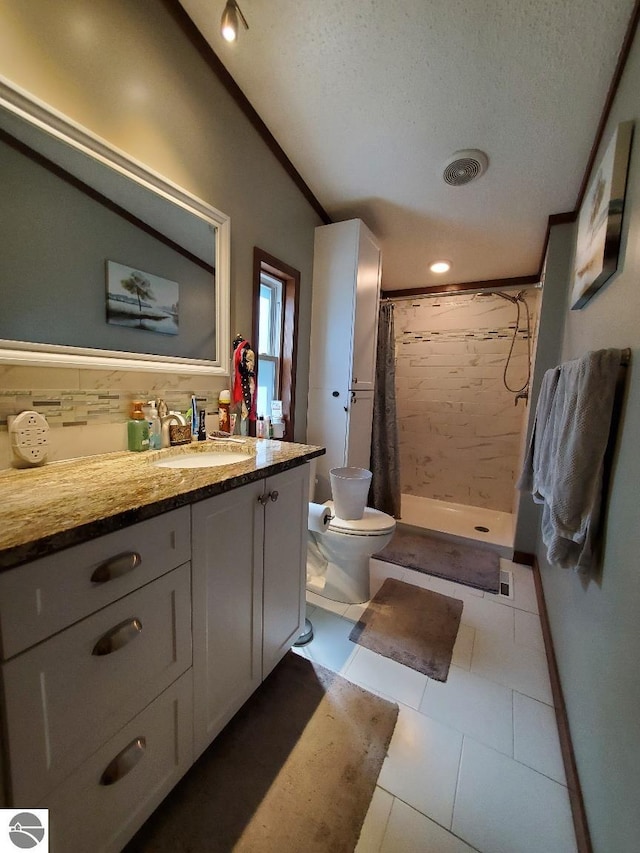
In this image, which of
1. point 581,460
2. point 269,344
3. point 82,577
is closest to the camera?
point 82,577

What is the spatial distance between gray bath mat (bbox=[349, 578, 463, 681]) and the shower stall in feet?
2.87

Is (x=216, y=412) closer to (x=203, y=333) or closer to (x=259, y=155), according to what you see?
(x=203, y=333)

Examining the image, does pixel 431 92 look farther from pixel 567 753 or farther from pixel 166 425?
pixel 567 753

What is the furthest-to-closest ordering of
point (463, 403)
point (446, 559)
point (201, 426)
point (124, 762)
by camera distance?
point (463, 403)
point (446, 559)
point (201, 426)
point (124, 762)

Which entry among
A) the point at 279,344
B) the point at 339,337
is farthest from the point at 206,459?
the point at 339,337

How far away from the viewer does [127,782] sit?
748 mm

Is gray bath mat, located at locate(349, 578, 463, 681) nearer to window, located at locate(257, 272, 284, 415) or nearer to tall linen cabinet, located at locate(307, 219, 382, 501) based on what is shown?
tall linen cabinet, located at locate(307, 219, 382, 501)

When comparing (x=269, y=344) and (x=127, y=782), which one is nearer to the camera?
(x=127, y=782)

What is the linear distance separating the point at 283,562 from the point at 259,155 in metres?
1.93

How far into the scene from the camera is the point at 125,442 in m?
1.22

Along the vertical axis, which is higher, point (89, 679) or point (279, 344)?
point (279, 344)

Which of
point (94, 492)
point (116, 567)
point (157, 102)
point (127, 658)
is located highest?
point (157, 102)

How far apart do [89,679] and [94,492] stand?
0.37 metres

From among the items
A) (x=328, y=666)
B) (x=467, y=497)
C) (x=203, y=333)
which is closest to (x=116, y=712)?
(x=328, y=666)
